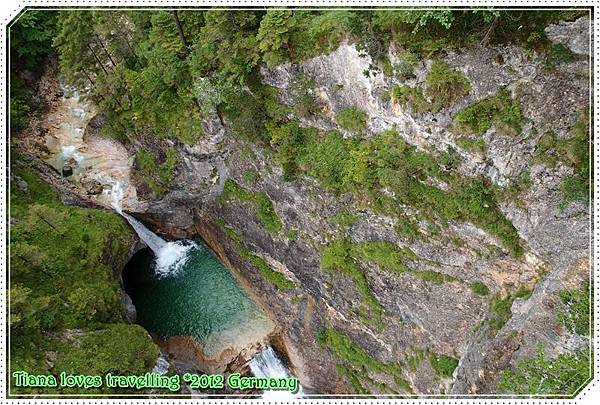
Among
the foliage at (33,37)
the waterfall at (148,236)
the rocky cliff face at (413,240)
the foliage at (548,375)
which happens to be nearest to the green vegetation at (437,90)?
the rocky cliff face at (413,240)

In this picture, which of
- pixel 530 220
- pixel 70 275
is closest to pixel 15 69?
pixel 70 275

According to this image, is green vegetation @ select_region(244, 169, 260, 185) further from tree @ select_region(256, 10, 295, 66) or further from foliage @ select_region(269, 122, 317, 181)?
tree @ select_region(256, 10, 295, 66)

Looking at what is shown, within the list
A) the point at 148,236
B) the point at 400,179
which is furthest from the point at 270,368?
the point at 400,179

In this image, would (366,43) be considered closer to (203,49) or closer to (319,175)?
(319,175)

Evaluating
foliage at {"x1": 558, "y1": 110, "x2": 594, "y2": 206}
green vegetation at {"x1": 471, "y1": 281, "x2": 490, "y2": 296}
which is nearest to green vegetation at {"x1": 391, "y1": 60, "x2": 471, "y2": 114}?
foliage at {"x1": 558, "y1": 110, "x2": 594, "y2": 206}

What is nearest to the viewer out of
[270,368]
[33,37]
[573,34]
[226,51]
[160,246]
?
[573,34]

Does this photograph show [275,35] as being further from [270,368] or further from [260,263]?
[270,368]
